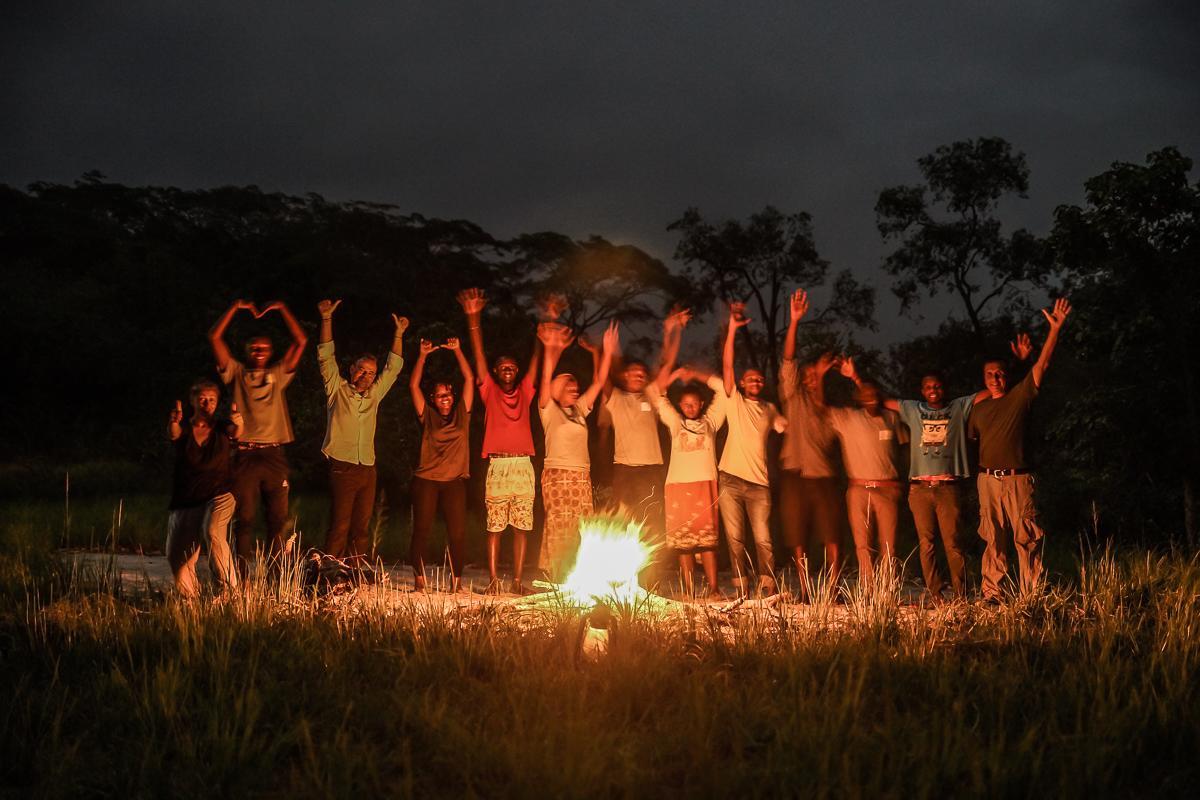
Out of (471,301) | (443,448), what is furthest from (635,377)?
(443,448)

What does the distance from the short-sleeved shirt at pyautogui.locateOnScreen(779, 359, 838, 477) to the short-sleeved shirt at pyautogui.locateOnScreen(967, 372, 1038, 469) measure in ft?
3.93

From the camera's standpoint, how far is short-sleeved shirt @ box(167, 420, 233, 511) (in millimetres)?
6898

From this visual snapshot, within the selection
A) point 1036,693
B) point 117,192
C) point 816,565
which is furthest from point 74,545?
point 117,192

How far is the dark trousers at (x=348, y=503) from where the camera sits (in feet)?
25.5

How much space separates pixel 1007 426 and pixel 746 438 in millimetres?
1994

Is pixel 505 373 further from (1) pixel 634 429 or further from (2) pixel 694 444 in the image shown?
(2) pixel 694 444

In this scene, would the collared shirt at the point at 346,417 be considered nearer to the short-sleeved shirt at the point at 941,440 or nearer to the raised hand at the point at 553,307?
the raised hand at the point at 553,307

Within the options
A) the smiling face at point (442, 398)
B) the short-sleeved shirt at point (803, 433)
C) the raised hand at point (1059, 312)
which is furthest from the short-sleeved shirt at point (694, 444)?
the raised hand at point (1059, 312)

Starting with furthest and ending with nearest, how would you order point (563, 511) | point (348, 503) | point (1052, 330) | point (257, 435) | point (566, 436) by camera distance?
point (566, 436) < point (563, 511) < point (348, 503) < point (257, 435) < point (1052, 330)

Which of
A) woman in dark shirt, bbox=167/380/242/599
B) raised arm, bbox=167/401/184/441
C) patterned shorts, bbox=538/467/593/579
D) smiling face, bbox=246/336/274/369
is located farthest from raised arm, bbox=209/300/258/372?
patterned shorts, bbox=538/467/593/579

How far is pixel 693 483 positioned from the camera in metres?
7.91

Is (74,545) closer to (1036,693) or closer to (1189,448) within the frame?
(1036,693)

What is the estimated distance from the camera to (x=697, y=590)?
8383 mm

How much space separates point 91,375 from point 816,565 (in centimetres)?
2866
